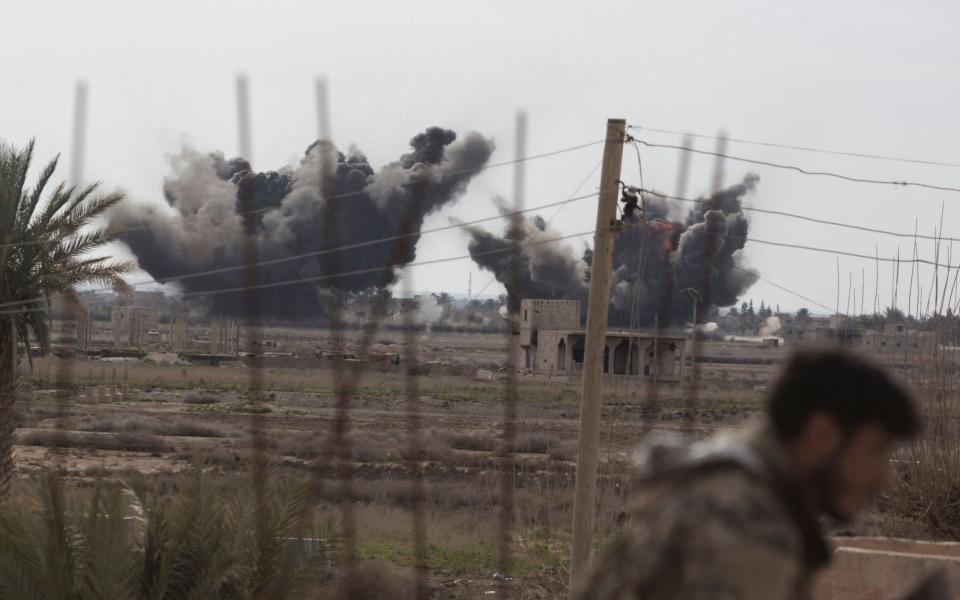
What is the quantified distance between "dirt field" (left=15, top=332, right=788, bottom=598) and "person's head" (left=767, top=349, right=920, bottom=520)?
915 centimetres

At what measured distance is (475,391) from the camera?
6075cm

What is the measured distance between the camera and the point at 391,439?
120 feet

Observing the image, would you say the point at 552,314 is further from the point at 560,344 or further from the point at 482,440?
the point at 482,440

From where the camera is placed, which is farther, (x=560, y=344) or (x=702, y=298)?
(x=560, y=344)

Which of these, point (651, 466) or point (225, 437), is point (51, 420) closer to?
point (225, 437)

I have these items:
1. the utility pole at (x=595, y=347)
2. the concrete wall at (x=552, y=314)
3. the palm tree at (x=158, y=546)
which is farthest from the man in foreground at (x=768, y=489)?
the concrete wall at (x=552, y=314)

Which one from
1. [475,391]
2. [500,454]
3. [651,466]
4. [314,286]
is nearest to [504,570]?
[500,454]

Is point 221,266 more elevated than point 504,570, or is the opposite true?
point 221,266

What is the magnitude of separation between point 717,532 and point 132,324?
9089 centimetres

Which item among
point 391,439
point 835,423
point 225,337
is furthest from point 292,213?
point 835,423

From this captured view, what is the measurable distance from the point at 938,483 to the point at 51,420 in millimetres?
32014

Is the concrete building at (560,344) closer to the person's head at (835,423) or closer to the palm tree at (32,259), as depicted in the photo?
the palm tree at (32,259)

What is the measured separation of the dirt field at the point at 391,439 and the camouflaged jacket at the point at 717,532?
9118 mm

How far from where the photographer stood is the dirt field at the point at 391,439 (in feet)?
66.4
